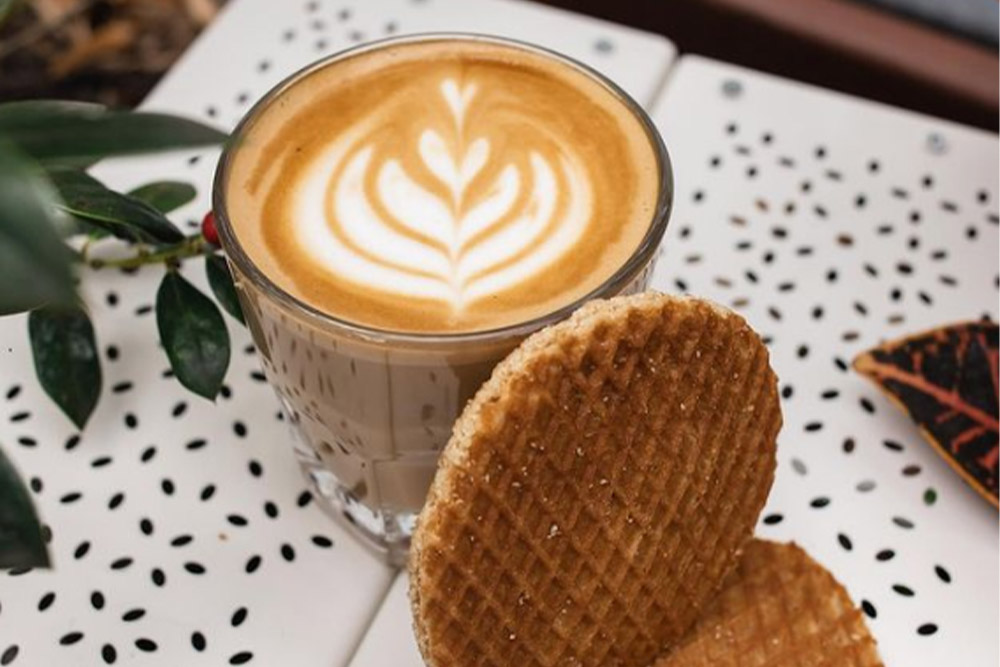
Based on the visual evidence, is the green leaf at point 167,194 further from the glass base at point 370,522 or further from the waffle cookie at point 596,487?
the waffle cookie at point 596,487

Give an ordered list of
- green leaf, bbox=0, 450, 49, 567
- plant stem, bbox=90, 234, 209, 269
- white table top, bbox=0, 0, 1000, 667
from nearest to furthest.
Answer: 1. green leaf, bbox=0, 450, 49, 567
2. white table top, bbox=0, 0, 1000, 667
3. plant stem, bbox=90, 234, 209, 269

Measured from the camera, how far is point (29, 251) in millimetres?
577

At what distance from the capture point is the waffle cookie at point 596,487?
2.93ft

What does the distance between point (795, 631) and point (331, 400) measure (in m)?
0.45

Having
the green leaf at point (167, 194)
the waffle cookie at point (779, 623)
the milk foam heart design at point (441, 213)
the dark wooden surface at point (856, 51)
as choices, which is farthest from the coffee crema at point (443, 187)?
the dark wooden surface at point (856, 51)

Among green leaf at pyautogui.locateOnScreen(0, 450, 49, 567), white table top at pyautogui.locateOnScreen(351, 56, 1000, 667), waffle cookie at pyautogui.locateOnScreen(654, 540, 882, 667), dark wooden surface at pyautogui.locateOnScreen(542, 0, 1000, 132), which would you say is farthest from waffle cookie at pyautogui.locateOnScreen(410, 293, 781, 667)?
dark wooden surface at pyautogui.locateOnScreen(542, 0, 1000, 132)

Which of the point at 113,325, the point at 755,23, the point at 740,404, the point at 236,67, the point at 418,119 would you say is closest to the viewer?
the point at 740,404

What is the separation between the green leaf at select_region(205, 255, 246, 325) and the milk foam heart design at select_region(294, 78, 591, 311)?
179mm

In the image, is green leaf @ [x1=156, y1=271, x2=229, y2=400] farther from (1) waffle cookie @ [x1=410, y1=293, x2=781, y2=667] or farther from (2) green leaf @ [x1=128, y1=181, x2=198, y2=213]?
(1) waffle cookie @ [x1=410, y1=293, x2=781, y2=667]

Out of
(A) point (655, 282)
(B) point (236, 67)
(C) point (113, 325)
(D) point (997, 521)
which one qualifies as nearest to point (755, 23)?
(A) point (655, 282)

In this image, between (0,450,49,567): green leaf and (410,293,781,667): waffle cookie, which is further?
(410,293,781,667): waffle cookie

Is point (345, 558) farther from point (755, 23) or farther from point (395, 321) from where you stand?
point (755, 23)

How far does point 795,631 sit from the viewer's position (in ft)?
3.58

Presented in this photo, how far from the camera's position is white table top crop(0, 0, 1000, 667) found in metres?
1.12
